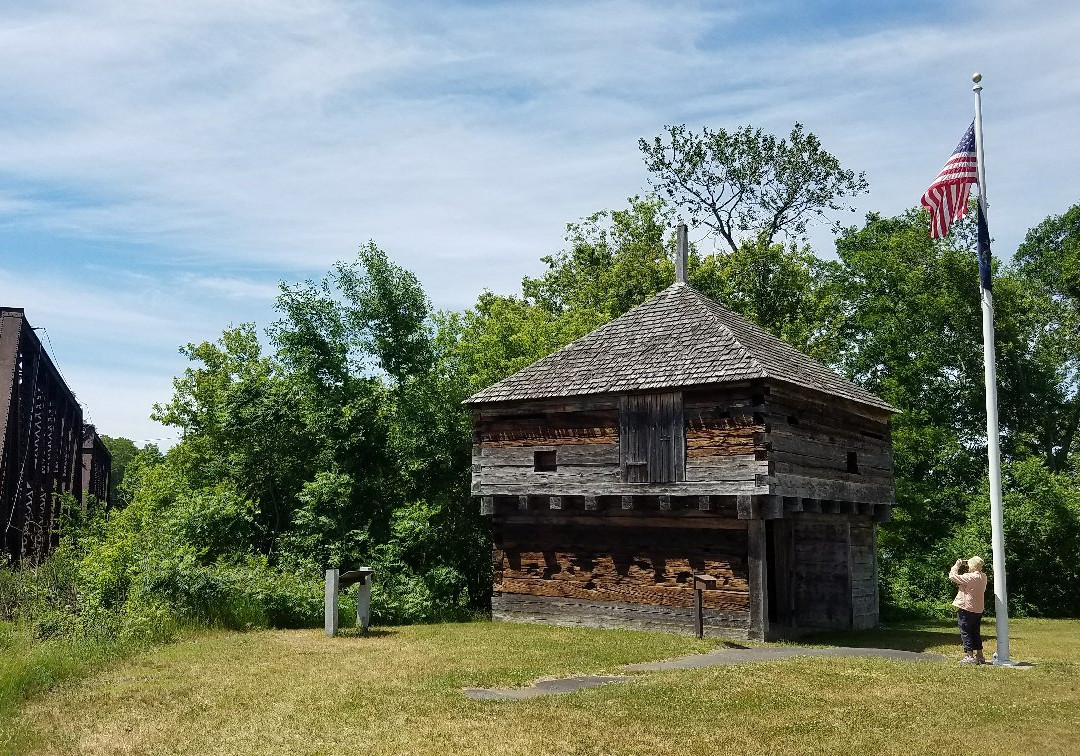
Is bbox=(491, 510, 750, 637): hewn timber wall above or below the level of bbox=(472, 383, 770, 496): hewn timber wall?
below

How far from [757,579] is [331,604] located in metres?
7.81

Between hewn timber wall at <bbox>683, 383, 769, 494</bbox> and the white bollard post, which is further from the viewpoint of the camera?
hewn timber wall at <bbox>683, 383, 769, 494</bbox>

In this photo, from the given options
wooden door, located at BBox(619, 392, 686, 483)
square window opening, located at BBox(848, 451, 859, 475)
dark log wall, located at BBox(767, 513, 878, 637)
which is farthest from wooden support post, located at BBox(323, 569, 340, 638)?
square window opening, located at BBox(848, 451, 859, 475)

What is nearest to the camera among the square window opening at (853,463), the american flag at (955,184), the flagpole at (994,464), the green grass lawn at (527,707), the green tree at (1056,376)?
the green grass lawn at (527,707)

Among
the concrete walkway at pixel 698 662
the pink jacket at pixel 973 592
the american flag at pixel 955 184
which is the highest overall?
the american flag at pixel 955 184

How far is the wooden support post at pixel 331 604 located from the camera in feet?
55.5

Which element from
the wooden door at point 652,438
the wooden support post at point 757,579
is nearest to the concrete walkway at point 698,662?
the wooden support post at point 757,579

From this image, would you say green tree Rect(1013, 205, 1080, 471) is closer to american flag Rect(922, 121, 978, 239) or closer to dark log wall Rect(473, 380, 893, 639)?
dark log wall Rect(473, 380, 893, 639)

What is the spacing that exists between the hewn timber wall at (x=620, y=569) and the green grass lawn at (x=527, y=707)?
3544 mm

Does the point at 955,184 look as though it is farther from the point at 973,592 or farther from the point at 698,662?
the point at 698,662

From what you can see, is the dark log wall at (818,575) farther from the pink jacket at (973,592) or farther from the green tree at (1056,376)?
the green tree at (1056,376)

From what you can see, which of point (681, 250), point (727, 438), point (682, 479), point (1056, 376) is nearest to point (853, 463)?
point (727, 438)

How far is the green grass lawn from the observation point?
28.7 ft

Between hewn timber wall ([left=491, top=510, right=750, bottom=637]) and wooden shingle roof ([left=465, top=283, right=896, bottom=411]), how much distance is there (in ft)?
8.97
